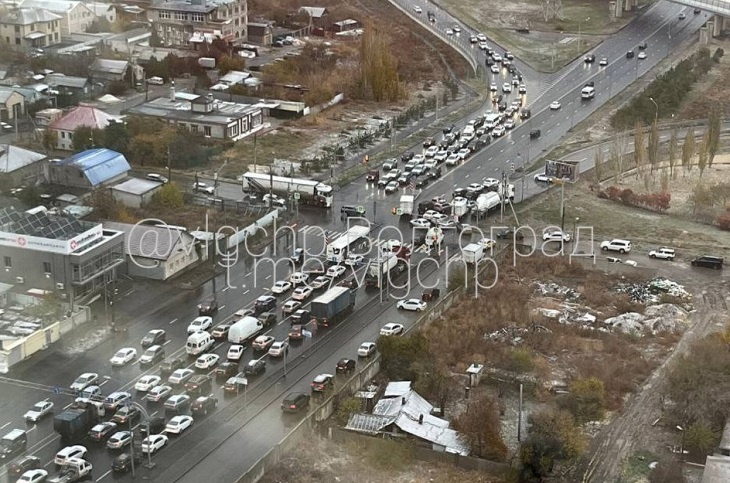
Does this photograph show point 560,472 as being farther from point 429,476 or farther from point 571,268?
point 571,268

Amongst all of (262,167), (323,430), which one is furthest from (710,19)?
(323,430)

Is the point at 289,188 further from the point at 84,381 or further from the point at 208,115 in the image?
the point at 84,381

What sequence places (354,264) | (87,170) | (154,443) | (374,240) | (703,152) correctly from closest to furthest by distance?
(154,443) → (354,264) → (374,240) → (87,170) → (703,152)

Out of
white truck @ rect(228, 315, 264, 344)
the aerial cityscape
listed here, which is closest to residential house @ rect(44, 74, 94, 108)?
the aerial cityscape

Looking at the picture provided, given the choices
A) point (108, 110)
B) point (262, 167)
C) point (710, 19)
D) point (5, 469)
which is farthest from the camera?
point (710, 19)

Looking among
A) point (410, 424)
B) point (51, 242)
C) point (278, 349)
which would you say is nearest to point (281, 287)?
point (278, 349)

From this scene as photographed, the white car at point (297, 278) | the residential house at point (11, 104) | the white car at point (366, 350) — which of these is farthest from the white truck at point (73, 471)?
the residential house at point (11, 104)

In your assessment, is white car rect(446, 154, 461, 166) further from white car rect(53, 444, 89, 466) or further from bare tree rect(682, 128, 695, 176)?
white car rect(53, 444, 89, 466)
